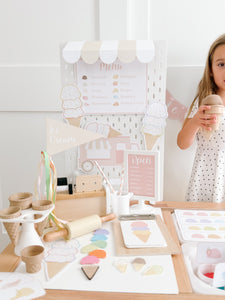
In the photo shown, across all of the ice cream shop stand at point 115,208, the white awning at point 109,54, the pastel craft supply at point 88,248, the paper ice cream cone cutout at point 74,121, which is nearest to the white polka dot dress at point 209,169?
the ice cream shop stand at point 115,208

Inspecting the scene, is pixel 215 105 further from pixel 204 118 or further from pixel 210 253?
pixel 210 253

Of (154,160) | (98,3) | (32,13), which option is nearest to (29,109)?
(32,13)

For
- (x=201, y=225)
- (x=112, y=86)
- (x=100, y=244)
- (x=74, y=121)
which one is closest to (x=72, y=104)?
(x=74, y=121)

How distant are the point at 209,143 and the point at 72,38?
35.0 inches

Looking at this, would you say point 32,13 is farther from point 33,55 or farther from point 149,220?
point 149,220

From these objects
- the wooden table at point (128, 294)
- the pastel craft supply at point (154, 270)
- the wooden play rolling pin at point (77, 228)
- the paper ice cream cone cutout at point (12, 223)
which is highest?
the paper ice cream cone cutout at point (12, 223)

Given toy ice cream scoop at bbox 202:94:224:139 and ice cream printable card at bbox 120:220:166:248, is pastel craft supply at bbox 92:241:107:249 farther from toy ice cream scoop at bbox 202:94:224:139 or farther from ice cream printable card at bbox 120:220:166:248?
toy ice cream scoop at bbox 202:94:224:139

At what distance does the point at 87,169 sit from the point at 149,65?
1.62ft

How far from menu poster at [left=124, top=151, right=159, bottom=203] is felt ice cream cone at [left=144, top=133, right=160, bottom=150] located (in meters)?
0.11

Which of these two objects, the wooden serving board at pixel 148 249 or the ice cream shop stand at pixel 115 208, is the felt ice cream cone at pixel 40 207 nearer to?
the ice cream shop stand at pixel 115 208

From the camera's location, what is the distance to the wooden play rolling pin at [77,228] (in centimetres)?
79

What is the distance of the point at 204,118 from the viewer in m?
1.12

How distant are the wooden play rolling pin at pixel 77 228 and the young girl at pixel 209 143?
64 cm

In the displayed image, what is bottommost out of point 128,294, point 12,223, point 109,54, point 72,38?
point 128,294
